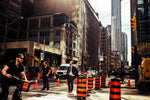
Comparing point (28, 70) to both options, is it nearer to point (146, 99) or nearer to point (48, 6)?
point (146, 99)

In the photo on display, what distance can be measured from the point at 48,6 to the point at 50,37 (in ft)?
91.4

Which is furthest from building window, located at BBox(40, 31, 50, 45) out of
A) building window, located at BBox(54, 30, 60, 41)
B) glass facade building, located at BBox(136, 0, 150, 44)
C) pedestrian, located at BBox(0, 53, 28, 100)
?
pedestrian, located at BBox(0, 53, 28, 100)

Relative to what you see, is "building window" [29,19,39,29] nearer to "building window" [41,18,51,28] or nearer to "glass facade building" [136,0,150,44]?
"building window" [41,18,51,28]

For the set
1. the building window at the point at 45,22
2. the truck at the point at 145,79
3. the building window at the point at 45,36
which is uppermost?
the building window at the point at 45,22

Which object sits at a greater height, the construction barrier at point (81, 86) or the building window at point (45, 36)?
the building window at point (45, 36)

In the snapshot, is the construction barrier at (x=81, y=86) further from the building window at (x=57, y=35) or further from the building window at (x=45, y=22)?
the building window at (x=45, y=22)

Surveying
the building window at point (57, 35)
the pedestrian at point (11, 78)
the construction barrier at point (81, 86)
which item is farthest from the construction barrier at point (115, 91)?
the building window at point (57, 35)

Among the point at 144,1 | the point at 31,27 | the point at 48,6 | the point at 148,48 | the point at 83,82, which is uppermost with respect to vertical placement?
the point at 48,6

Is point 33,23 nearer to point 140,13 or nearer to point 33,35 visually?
point 33,35

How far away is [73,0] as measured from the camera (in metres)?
68.8

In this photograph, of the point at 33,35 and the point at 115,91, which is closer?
the point at 115,91

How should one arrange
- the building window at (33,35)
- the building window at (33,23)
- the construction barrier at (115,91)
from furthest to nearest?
1. the building window at (33,23)
2. the building window at (33,35)
3. the construction barrier at (115,91)

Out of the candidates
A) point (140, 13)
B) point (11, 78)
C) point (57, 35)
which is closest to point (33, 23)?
point (57, 35)

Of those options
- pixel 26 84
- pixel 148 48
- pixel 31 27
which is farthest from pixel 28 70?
pixel 31 27
